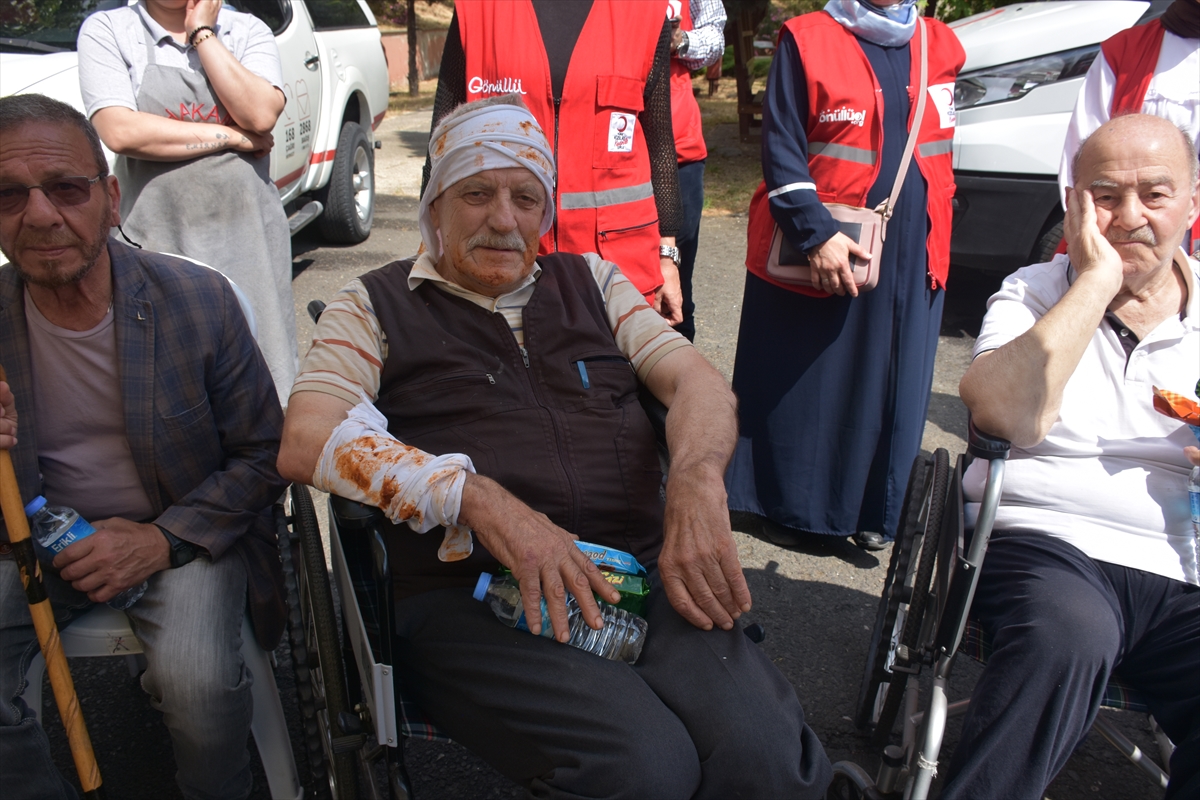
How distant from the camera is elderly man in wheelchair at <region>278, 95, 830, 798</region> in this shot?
167 cm

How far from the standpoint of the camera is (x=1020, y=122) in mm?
4910

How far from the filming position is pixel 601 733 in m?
1.63

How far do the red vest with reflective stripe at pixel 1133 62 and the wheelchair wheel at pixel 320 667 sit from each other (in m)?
2.67

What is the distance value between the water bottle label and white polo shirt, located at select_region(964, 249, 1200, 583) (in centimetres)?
205

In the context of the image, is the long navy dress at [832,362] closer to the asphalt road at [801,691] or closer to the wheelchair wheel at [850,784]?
the asphalt road at [801,691]

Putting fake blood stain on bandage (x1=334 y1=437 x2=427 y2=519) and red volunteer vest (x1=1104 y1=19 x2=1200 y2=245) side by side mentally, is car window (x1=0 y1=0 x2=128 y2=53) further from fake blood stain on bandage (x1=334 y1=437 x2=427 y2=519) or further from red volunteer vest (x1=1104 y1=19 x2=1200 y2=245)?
red volunteer vest (x1=1104 y1=19 x2=1200 y2=245)

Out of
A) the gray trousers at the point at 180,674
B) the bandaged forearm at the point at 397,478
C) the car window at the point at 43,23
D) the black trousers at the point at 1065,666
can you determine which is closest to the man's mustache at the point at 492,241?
the bandaged forearm at the point at 397,478

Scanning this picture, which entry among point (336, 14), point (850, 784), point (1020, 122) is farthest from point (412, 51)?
point (850, 784)

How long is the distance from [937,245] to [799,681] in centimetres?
153

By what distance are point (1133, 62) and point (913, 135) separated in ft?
2.31

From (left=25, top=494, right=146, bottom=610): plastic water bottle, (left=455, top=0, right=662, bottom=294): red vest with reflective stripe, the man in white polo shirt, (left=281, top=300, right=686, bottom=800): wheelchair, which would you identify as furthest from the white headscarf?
(left=25, top=494, right=146, bottom=610): plastic water bottle

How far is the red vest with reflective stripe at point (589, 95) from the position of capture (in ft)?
8.78

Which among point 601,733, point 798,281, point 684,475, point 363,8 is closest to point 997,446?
point 684,475

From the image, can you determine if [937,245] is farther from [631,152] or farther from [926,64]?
[631,152]
